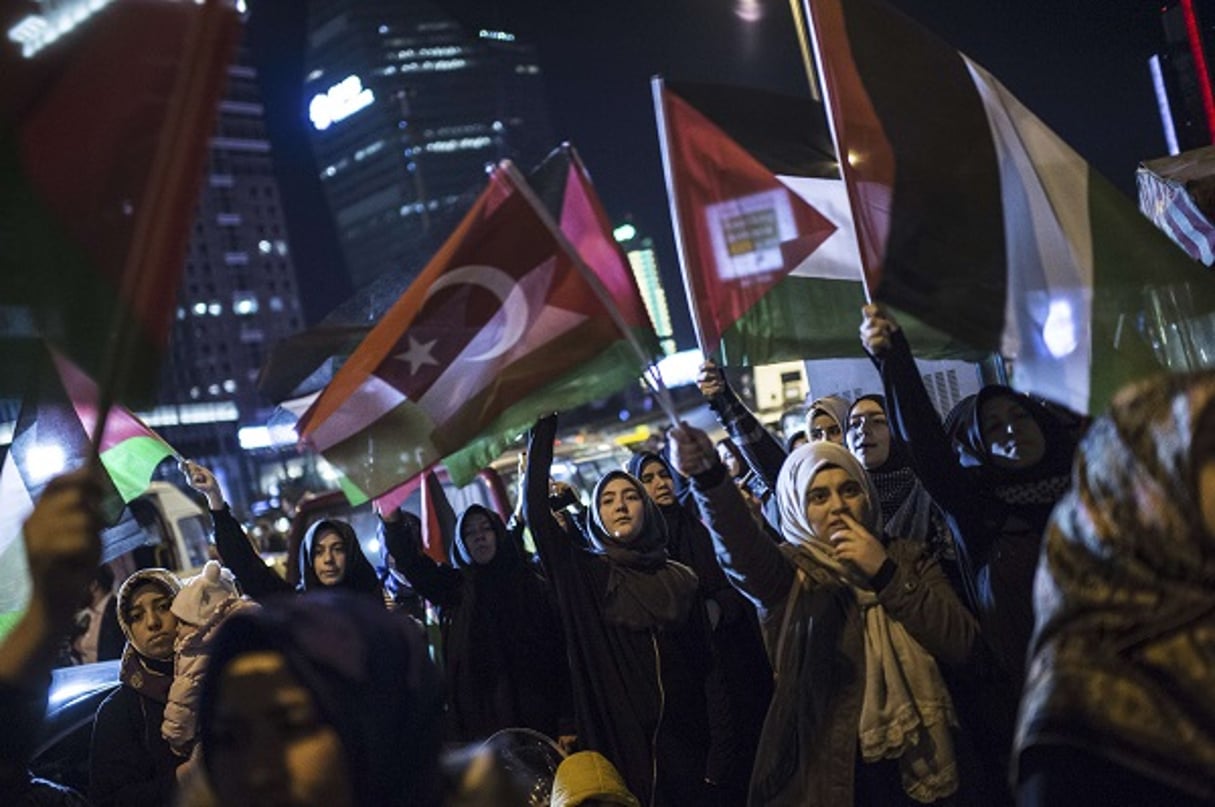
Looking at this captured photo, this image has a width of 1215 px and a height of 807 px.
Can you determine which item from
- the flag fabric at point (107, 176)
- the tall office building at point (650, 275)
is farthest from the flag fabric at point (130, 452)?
the tall office building at point (650, 275)

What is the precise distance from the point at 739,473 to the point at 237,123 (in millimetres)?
134037

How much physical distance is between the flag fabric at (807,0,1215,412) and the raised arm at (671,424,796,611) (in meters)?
0.96

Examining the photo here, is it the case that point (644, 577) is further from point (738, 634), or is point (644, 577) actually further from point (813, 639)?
point (813, 639)

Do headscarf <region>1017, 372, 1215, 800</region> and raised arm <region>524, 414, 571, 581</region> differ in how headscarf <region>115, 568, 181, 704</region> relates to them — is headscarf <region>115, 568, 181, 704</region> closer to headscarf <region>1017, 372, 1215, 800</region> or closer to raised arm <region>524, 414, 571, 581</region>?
raised arm <region>524, 414, 571, 581</region>

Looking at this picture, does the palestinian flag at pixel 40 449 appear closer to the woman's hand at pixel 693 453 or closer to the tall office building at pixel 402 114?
the woman's hand at pixel 693 453

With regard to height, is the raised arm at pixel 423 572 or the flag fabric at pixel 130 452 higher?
the flag fabric at pixel 130 452

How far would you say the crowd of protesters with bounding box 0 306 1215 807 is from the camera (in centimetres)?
206

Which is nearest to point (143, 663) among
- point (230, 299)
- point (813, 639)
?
point (813, 639)

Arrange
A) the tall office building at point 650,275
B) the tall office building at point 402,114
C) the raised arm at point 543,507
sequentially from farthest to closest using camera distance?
the tall office building at point 402,114 → the tall office building at point 650,275 → the raised arm at point 543,507

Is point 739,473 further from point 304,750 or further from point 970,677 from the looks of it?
point 304,750

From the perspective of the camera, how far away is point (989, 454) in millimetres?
4039

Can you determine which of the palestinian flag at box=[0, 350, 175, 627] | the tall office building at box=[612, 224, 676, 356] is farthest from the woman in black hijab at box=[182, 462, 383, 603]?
the tall office building at box=[612, 224, 676, 356]

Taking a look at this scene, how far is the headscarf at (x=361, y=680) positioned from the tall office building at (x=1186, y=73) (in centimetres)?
1322

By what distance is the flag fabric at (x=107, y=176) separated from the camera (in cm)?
274
